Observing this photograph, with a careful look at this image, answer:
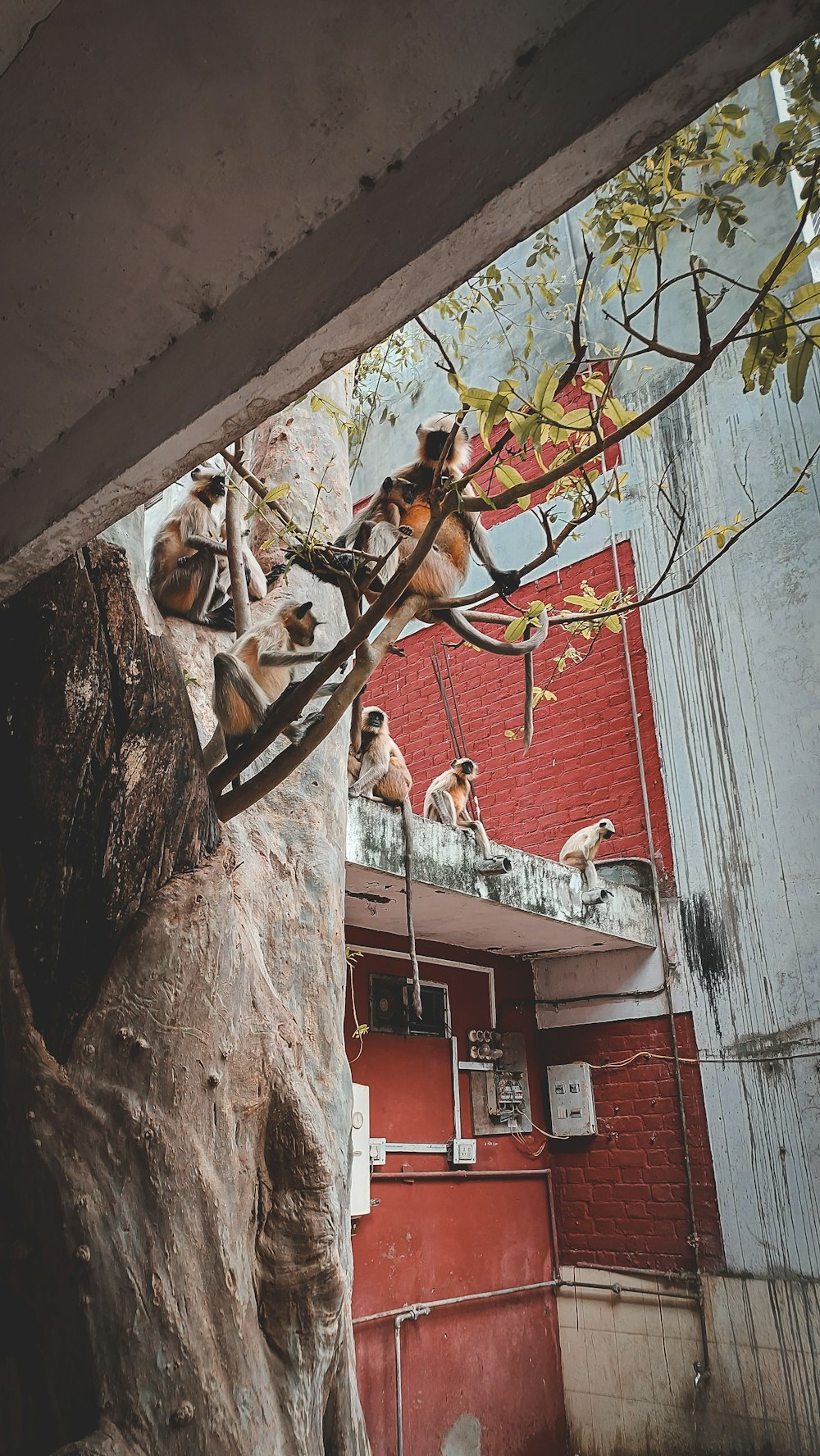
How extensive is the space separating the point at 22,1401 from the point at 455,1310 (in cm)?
593

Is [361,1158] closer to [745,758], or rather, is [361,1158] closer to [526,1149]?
[526,1149]

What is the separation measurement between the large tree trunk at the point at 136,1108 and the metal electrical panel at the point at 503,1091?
5.40 meters

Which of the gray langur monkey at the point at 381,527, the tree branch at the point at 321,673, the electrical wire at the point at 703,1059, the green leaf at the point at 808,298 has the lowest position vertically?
the electrical wire at the point at 703,1059

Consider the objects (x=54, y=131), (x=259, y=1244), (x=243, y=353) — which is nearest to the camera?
(x=54, y=131)

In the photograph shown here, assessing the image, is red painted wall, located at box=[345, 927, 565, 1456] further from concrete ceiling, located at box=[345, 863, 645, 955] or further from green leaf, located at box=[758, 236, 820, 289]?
green leaf, located at box=[758, 236, 820, 289]

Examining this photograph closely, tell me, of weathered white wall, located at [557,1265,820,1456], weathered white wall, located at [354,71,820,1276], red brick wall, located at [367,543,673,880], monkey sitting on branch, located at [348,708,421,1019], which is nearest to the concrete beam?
monkey sitting on branch, located at [348,708,421,1019]

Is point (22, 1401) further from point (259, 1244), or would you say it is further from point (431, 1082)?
point (431, 1082)

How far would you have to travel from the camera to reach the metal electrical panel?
26.6 feet

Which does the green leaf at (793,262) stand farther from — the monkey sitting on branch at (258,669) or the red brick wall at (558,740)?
the red brick wall at (558,740)

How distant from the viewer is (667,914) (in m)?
8.38

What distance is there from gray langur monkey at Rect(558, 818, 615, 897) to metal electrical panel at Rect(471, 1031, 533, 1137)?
67.0 inches

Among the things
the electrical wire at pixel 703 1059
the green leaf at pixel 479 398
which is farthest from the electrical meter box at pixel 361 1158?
the green leaf at pixel 479 398

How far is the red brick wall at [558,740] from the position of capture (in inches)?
352

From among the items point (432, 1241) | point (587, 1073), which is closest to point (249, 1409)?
point (432, 1241)
